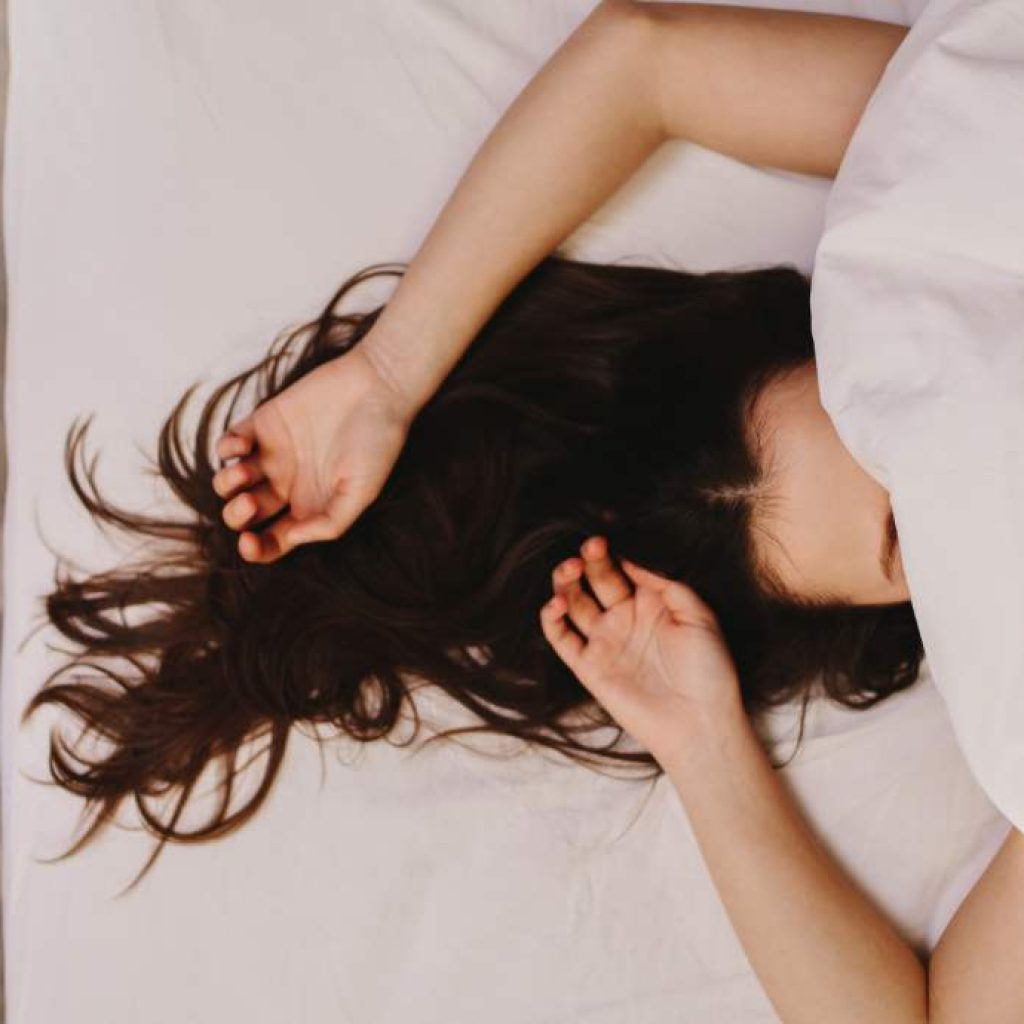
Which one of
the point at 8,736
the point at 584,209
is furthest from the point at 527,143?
the point at 8,736

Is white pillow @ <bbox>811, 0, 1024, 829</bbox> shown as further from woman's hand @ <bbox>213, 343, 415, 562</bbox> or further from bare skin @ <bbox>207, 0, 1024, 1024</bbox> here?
woman's hand @ <bbox>213, 343, 415, 562</bbox>

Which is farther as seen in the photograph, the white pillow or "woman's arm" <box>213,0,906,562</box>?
"woman's arm" <box>213,0,906,562</box>

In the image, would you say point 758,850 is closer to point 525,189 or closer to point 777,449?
point 777,449

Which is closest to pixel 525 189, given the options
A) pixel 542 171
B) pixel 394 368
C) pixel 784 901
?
pixel 542 171

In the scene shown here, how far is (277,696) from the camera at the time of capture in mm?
818

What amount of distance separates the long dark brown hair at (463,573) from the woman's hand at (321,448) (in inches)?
1.7

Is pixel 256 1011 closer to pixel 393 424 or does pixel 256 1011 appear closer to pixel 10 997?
pixel 10 997

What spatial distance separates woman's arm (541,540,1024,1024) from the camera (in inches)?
28.5

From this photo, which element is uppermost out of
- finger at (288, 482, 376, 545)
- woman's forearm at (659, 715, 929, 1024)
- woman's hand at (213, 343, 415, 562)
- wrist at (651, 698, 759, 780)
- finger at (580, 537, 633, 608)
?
woman's hand at (213, 343, 415, 562)

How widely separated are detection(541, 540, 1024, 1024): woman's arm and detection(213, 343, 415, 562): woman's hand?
0.55 ft

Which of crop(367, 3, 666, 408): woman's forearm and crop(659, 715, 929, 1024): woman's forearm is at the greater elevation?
crop(367, 3, 666, 408): woman's forearm

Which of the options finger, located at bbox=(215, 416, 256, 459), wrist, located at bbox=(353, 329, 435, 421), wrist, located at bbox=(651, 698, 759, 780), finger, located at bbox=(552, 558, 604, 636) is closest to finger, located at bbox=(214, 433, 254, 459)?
finger, located at bbox=(215, 416, 256, 459)

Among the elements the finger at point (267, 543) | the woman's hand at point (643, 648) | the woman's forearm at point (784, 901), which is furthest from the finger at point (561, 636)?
the finger at point (267, 543)

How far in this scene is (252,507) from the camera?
0.76 metres
